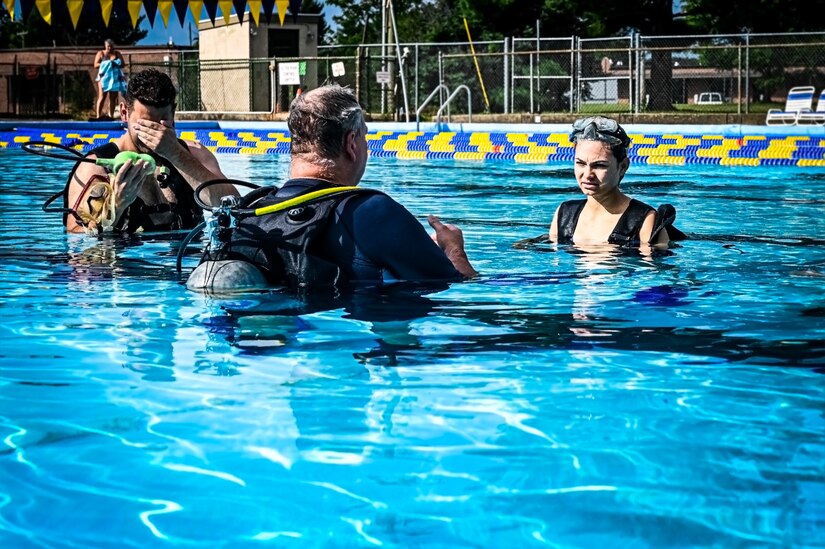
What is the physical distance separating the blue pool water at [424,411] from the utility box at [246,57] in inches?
977

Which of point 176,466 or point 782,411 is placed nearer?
point 176,466

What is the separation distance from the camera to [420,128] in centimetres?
2222

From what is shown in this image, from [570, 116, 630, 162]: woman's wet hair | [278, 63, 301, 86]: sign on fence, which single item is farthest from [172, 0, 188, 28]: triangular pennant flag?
[278, 63, 301, 86]: sign on fence

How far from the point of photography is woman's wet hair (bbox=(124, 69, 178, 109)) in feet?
20.6

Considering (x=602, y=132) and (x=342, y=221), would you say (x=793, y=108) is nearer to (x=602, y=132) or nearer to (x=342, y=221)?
(x=602, y=132)

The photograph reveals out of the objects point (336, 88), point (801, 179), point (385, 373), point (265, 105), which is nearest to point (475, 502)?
point (385, 373)

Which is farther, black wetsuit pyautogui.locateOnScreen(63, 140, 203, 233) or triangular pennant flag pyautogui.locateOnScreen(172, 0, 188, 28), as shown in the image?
triangular pennant flag pyautogui.locateOnScreen(172, 0, 188, 28)

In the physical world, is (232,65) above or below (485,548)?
above

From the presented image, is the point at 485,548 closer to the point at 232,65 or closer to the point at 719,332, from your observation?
the point at 719,332

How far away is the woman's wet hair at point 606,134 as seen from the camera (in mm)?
6312

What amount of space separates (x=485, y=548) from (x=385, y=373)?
4.62 ft

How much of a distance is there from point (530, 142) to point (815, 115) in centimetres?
743

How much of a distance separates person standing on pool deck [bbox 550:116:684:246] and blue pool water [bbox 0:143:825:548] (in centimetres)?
37

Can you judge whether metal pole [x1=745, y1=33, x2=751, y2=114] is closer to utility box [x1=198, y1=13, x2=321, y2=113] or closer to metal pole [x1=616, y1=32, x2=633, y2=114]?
metal pole [x1=616, y1=32, x2=633, y2=114]
